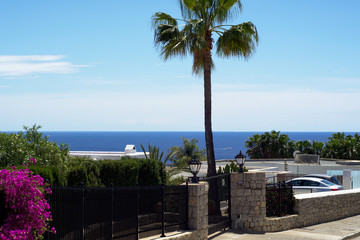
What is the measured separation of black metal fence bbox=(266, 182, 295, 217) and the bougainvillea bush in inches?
441

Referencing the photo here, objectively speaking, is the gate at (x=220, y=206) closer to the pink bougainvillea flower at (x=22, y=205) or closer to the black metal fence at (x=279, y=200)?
the black metal fence at (x=279, y=200)

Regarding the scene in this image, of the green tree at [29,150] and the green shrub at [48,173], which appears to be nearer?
the green shrub at [48,173]

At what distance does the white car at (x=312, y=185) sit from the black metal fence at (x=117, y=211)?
1124cm

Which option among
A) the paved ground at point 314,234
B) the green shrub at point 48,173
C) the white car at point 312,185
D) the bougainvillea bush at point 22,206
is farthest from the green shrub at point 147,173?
the bougainvillea bush at point 22,206

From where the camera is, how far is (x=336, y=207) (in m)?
20.9

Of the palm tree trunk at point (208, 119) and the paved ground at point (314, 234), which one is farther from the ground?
the palm tree trunk at point (208, 119)

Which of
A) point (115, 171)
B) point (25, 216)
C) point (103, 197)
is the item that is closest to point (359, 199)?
point (115, 171)

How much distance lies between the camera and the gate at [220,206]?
1607 centimetres

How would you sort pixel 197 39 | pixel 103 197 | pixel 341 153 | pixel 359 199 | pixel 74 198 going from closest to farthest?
1. pixel 74 198
2. pixel 103 197
3. pixel 197 39
4. pixel 359 199
5. pixel 341 153

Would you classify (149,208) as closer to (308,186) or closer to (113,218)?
(113,218)

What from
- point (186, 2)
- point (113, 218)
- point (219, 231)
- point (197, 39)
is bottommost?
point (219, 231)

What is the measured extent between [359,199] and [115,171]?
41.4ft

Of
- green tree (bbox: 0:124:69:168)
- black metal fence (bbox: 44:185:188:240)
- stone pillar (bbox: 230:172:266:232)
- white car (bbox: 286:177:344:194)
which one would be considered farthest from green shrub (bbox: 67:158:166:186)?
white car (bbox: 286:177:344:194)

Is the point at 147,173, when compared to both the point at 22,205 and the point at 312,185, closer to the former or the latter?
the point at 312,185
